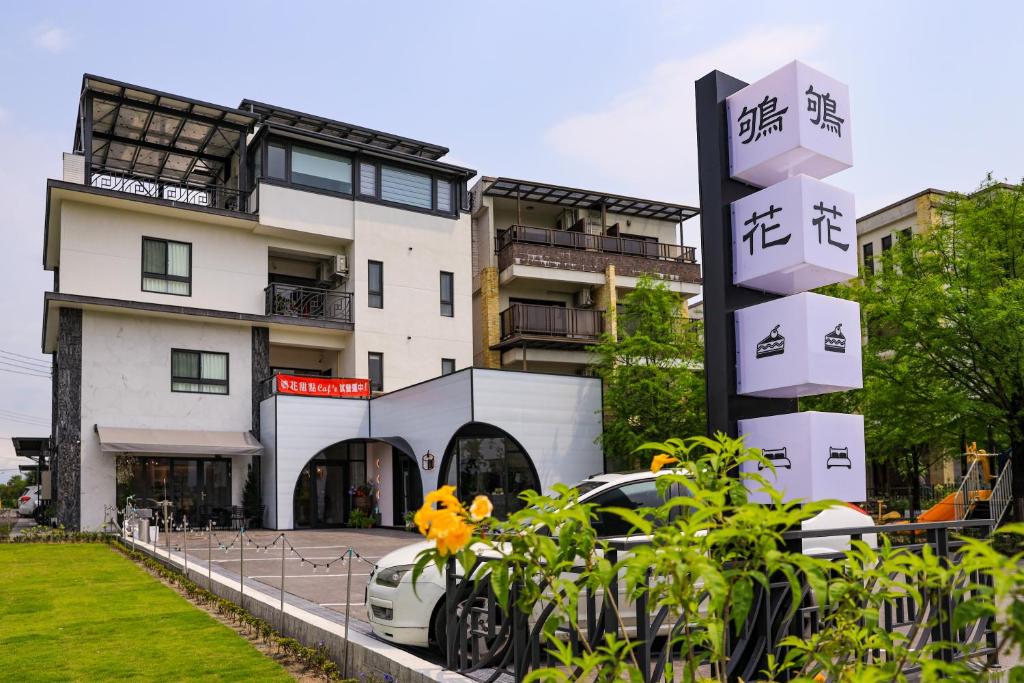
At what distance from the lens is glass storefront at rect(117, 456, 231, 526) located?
25859mm

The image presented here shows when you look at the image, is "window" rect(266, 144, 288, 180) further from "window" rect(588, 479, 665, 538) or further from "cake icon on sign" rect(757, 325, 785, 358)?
"cake icon on sign" rect(757, 325, 785, 358)

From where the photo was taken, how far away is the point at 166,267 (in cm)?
2714

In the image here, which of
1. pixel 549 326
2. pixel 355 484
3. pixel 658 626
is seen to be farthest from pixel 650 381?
pixel 658 626

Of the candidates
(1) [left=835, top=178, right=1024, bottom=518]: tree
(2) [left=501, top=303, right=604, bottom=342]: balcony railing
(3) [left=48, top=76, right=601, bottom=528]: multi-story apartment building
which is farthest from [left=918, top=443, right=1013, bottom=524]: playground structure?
(2) [left=501, top=303, right=604, bottom=342]: balcony railing

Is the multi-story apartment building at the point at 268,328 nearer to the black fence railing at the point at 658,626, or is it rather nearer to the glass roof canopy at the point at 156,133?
the glass roof canopy at the point at 156,133

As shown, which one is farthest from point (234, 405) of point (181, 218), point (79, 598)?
point (79, 598)

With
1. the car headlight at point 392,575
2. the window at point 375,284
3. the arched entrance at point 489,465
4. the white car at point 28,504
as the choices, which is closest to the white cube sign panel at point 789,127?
the car headlight at point 392,575

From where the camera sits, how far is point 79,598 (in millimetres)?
12062

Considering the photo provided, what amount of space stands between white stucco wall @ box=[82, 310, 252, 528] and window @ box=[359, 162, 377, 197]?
20.1ft

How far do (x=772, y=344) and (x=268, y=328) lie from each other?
2384 centimetres

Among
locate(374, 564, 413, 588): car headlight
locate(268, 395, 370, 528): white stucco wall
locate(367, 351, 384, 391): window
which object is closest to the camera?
locate(374, 564, 413, 588): car headlight

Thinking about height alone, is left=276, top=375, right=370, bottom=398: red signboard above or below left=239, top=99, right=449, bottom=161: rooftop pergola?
below

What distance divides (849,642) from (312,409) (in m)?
24.7

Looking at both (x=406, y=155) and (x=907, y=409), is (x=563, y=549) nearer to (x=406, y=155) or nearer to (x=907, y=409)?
(x=907, y=409)
